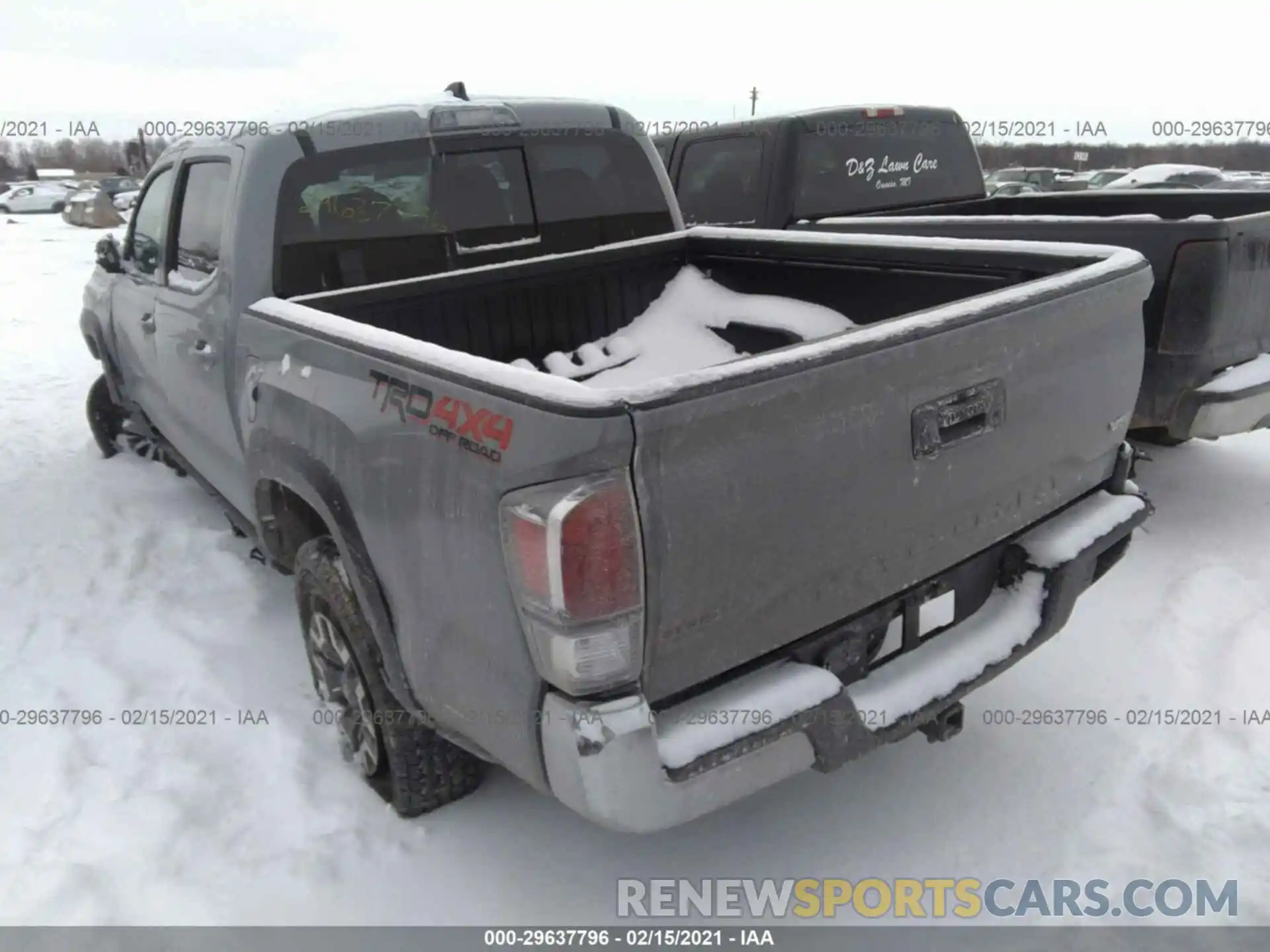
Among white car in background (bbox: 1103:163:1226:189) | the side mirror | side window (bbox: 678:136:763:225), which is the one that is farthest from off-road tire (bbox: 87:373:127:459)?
white car in background (bbox: 1103:163:1226:189)

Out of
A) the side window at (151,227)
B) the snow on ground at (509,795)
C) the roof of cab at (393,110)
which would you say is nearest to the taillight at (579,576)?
A: the snow on ground at (509,795)

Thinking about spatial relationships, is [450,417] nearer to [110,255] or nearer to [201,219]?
[201,219]

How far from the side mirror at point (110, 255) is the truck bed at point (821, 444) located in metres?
2.20

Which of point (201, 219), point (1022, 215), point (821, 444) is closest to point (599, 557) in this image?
point (821, 444)

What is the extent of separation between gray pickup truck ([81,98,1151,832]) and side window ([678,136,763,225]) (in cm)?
252

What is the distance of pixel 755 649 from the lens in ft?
6.91

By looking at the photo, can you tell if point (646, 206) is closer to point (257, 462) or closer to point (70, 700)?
point (257, 462)

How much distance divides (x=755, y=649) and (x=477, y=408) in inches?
31.3

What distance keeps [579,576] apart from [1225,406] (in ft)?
11.3

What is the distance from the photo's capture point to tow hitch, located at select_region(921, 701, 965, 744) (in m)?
2.62

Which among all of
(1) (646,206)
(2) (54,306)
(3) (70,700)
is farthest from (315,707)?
(2) (54,306)

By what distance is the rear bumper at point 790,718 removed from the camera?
190 cm

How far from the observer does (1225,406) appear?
13.2 ft

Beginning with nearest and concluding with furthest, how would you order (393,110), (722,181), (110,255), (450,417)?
(450,417) < (393,110) < (110,255) < (722,181)
